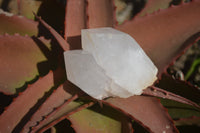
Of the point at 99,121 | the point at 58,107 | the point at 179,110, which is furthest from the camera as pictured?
the point at 179,110

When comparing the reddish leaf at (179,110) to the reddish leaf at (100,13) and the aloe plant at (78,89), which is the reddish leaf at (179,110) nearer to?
the aloe plant at (78,89)

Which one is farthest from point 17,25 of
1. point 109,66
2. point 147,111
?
point 147,111

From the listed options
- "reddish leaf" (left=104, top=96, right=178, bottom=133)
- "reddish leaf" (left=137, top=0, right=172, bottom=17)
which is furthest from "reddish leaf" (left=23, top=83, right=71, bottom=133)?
"reddish leaf" (left=137, top=0, right=172, bottom=17)

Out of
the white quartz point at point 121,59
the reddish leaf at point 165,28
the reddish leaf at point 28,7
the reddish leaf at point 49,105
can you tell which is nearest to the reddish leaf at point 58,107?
the reddish leaf at point 49,105

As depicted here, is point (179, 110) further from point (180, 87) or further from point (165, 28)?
point (165, 28)

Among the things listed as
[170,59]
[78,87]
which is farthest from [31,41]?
[170,59]

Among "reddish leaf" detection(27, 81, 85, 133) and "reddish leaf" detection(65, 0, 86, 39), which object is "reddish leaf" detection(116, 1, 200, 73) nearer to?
"reddish leaf" detection(65, 0, 86, 39)
